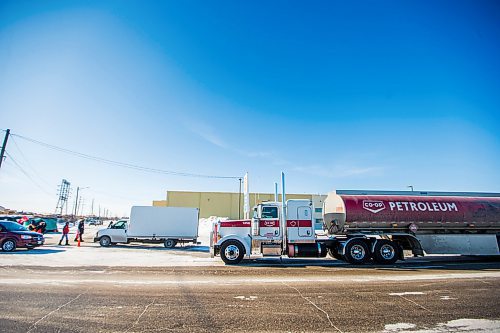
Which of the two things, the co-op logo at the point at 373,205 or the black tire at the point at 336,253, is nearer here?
the co-op logo at the point at 373,205

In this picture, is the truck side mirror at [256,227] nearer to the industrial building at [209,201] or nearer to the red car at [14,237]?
the red car at [14,237]

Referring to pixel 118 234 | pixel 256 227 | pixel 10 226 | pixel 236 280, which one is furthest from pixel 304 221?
pixel 10 226

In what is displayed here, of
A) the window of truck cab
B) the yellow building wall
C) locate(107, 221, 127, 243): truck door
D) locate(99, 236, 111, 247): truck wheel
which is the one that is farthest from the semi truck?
the yellow building wall

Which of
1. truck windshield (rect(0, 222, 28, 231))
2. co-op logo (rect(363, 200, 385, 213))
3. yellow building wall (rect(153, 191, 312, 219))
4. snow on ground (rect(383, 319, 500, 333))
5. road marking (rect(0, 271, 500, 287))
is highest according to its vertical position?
yellow building wall (rect(153, 191, 312, 219))

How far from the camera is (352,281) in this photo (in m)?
7.88

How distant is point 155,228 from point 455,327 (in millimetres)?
17945

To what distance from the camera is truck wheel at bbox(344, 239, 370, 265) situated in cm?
1167

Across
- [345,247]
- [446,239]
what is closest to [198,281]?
[345,247]

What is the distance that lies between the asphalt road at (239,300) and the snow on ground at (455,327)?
53 millimetres

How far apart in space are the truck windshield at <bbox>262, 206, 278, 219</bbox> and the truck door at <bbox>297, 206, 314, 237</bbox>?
1074 millimetres

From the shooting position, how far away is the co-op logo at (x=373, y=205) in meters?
12.0

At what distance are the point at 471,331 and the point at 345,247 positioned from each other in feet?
25.1

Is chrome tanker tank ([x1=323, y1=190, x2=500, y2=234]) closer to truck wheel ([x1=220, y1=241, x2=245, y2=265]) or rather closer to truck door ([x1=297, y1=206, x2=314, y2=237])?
truck door ([x1=297, y1=206, x2=314, y2=237])

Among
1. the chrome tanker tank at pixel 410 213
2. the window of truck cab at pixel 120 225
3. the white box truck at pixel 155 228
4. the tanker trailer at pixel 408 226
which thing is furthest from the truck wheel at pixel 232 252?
the window of truck cab at pixel 120 225
